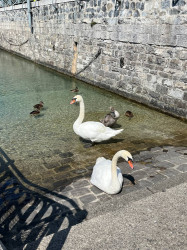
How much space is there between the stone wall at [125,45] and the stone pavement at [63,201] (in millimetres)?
4133

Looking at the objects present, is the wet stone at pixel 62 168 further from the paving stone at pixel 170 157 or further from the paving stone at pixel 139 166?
the paving stone at pixel 170 157

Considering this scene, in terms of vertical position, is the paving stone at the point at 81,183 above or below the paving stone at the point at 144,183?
below

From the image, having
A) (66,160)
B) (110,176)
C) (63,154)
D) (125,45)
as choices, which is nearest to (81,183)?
(110,176)

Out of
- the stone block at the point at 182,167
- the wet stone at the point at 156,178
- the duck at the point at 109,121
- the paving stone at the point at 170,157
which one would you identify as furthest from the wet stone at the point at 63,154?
the stone block at the point at 182,167

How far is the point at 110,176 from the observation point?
4.32 metres

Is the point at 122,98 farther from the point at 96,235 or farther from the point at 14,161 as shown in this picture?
the point at 96,235

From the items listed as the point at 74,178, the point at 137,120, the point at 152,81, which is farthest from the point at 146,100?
the point at 74,178

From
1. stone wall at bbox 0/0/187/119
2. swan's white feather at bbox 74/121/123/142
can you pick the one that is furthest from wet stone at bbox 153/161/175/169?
stone wall at bbox 0/0/187/119

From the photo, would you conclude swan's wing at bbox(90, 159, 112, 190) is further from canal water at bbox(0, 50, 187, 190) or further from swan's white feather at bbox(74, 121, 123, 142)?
swan's white feather at bbox(74, 121, 123, 142)

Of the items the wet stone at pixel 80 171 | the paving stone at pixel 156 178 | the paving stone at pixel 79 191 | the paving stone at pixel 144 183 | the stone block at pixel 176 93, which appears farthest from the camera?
the stone block at pixel 176 93

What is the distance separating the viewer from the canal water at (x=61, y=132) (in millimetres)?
5496

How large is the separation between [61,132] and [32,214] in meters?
3.95

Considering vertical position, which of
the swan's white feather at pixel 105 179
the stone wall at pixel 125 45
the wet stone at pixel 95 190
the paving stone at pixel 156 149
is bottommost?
the paving stone at pixel 156 149

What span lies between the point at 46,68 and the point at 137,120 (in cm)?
1188
